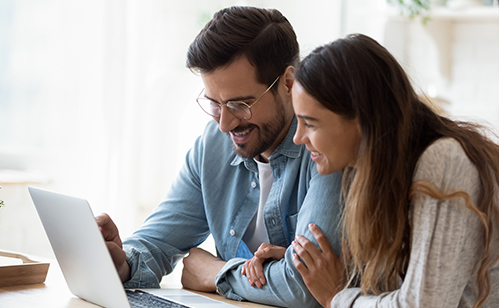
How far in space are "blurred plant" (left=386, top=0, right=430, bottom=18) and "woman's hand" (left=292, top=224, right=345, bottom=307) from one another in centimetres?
222

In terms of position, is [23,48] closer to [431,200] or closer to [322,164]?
[322,164]

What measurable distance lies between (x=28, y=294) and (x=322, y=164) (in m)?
0.68

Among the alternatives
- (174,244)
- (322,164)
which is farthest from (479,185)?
(174,244)

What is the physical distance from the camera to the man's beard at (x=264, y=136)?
1365mm

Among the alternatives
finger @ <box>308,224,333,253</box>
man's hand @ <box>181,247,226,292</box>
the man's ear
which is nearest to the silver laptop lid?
man's hand @ <box>181,247,226,292</box>

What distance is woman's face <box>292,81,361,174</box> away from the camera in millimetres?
991

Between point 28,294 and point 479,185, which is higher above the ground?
point 479,185

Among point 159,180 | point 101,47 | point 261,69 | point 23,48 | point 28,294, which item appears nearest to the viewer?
point 28,294

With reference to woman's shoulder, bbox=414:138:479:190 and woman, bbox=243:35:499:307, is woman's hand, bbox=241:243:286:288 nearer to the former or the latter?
woman, bbox=243:35:499:307

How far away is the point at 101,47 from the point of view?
7.55 feet

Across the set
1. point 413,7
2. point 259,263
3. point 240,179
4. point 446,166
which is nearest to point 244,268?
point 259,263

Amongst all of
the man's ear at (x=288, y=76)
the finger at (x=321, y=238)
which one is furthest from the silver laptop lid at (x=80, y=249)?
the man's ear at (x=288, y=76)

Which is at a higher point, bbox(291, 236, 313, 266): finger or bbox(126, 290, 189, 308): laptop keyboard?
bbox(291, 236, 313, 266): finger

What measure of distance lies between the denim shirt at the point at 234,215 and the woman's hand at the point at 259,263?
0.01 meters
